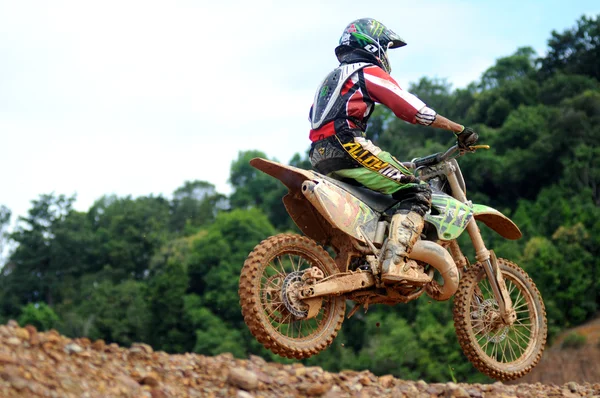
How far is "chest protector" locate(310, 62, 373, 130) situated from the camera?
997 centimetres

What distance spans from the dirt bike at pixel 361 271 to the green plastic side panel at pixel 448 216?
0.01 m

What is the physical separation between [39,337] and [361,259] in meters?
3.52

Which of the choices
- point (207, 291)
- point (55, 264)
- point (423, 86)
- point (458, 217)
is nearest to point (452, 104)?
point (423, 86)

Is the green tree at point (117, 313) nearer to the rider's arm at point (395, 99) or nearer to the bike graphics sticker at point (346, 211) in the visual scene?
the bike graphics sticker at point (346, 211)

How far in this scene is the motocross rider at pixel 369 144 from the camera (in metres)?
9.90

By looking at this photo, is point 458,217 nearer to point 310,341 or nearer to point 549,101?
point 310,341

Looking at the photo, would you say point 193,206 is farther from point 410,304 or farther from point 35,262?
point 410,304

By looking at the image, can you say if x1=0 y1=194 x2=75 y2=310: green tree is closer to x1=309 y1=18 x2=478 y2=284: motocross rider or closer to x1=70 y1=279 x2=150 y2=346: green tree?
x1=70 y1=279 x2=150 y2=346: green tree

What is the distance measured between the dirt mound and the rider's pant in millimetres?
2007

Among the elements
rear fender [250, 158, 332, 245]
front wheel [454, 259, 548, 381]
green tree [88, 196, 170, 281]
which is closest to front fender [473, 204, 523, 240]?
front wheel [454, 259, 548, 381]

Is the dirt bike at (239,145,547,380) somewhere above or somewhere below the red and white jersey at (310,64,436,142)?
below

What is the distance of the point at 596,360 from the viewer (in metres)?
54.6

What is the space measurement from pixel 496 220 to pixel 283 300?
3.56 m

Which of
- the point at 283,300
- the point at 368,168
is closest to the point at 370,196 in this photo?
the point at 368,168
